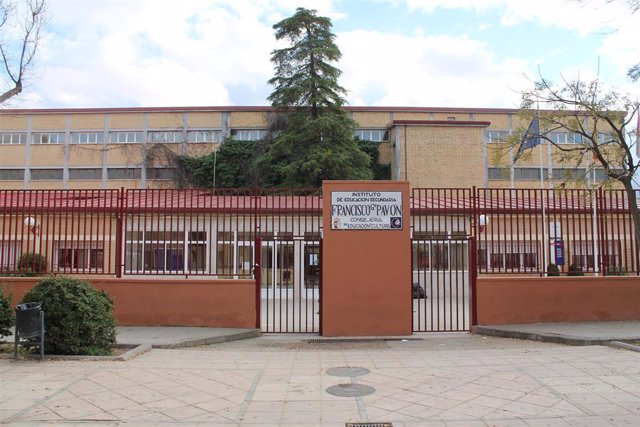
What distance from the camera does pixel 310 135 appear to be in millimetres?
35344

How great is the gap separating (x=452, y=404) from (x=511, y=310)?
657cm

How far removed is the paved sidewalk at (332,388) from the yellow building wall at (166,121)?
47.3m

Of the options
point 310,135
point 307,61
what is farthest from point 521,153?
point 307,61

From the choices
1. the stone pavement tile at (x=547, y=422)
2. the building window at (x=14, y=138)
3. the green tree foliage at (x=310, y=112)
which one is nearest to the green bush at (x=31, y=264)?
the stone pavement tile at (x=547, y=422)

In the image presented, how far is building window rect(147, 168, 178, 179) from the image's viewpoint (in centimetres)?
5231

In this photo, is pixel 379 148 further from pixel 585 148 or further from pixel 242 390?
pixel 242 390

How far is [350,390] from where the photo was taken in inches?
261

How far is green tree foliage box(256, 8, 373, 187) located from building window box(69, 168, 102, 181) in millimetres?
24764

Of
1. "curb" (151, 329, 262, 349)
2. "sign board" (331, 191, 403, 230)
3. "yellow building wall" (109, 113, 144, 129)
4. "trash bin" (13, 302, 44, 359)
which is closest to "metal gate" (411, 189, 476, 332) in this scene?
"sign board" (331, 191, 403, 230)

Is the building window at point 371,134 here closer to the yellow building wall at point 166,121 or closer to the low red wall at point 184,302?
the yellow building wall at point 166,121

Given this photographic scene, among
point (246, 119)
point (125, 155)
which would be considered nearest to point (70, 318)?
point (246, 119)

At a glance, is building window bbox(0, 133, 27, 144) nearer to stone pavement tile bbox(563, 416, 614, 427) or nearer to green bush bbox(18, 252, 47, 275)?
green bush bbox(18, 252, 47, 275)

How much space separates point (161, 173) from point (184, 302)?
142 feet

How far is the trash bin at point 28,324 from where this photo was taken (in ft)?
26.0
